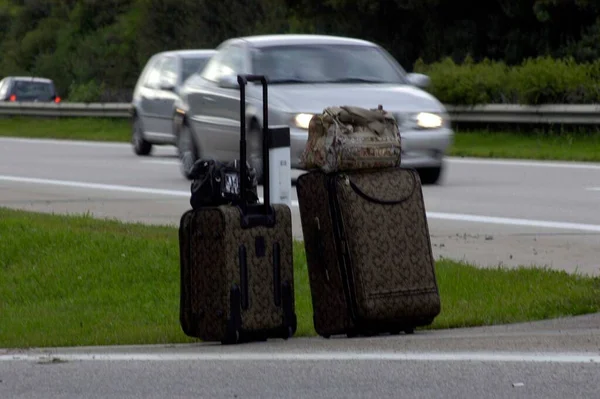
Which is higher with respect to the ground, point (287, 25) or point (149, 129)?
point (149, 129)

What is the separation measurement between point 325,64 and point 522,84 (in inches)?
286

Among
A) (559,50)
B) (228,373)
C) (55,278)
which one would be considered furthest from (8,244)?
(559,50)

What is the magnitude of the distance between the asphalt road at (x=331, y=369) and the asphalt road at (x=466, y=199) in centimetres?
273

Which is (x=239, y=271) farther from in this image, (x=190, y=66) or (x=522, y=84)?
(x=522, y=84)

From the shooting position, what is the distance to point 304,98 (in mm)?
15148

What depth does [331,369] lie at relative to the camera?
607 cm

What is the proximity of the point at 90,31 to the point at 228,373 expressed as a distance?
232ft

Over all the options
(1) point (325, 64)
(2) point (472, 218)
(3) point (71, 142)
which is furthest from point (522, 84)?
(2) point (472, 218)

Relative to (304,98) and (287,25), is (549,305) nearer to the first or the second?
(304,98)

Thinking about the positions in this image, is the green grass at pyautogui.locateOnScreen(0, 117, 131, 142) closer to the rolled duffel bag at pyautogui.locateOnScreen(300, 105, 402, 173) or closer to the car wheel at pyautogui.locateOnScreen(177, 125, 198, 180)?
the car wheel at pyautogui.locateOnScreen(177, 125, 198, 180)

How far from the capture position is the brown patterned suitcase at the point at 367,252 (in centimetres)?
695

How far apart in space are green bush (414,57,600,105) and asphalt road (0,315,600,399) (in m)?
15.9

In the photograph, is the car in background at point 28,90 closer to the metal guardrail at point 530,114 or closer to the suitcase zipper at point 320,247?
the metal guardrail at point 530,114

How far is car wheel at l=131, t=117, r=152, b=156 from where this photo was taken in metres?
23.3
